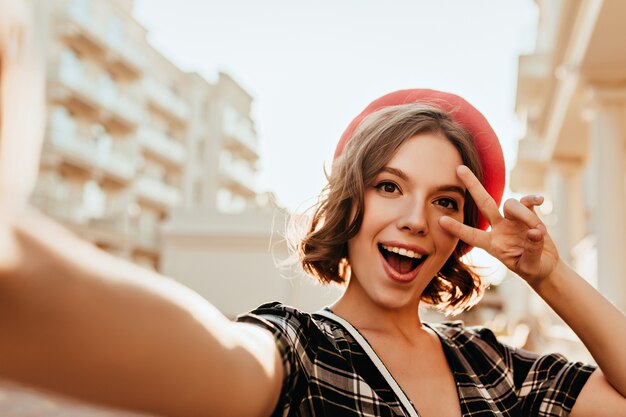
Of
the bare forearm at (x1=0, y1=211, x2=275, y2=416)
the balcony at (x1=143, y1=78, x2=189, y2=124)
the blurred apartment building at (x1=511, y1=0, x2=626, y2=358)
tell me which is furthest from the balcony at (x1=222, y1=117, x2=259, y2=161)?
the bare forearm at (x1=0, y1=211, x2=275, y2=416)

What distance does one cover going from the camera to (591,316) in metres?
1.45

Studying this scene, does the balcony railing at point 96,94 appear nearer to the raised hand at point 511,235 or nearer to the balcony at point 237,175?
the balcony at point 237,175

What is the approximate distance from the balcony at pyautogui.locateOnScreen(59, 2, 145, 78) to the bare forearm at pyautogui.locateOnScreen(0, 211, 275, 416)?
23.6m

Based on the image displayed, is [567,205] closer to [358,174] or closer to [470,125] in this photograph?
[470,125]

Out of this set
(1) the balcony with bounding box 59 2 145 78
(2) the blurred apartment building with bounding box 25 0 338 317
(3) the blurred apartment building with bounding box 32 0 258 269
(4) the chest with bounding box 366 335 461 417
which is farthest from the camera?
(1) the balcony with bounding box 59 2 145 78

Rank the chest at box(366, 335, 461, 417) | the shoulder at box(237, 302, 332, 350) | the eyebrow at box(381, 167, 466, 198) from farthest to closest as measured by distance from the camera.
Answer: the eyebrow at box(381, 167, 466, 198) → the chest at box(366, 335, 461, 417) → the shoulder at box(237, 302, 332, 350)

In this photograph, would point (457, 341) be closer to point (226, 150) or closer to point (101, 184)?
point (101, 184)

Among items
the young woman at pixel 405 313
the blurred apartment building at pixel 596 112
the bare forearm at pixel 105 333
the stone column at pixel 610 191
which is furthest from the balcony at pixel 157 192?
the bare forearm at pixel 105 333

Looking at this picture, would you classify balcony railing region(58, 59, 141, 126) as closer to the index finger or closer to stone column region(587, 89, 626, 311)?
stone column region(587, 89, 626, 311)

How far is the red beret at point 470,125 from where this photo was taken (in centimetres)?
152

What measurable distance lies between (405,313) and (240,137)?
34133mm

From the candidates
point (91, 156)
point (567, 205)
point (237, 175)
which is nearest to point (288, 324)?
point (567, 205)

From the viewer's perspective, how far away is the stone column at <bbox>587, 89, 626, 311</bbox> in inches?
255

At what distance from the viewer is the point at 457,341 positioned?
5.11 ft
